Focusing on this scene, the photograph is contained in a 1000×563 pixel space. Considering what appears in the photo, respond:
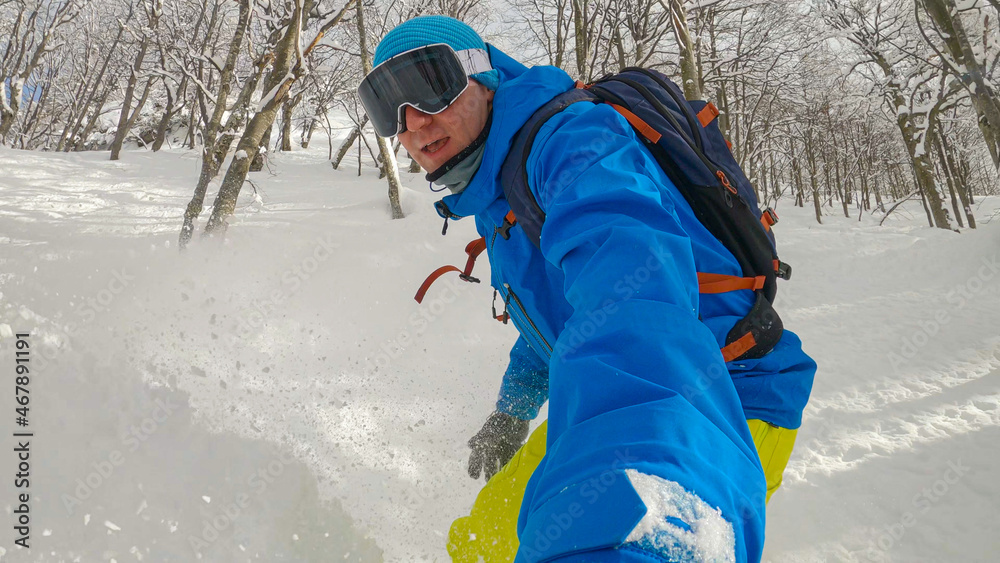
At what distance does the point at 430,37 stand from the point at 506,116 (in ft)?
1.89

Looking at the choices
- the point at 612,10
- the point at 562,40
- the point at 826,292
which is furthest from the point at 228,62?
the point at 826,292

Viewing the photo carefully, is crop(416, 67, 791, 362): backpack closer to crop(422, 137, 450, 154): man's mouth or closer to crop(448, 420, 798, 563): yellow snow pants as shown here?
crop(422, 137, 450, 154): man's mouth

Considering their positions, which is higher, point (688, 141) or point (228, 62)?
point (228, 62)

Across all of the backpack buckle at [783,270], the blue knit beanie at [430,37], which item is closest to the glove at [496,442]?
the backpack buckle at [783,270]

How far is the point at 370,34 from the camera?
55.4 feet

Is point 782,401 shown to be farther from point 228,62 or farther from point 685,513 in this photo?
point 228,62

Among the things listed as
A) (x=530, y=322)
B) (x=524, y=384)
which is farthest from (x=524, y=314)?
(x=524, y=384)

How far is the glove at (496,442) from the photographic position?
239cm

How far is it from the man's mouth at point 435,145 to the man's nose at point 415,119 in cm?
6

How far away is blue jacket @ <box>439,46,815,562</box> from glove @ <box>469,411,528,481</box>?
136 cm

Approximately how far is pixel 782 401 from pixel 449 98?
1219 mm

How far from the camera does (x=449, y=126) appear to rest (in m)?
1.55

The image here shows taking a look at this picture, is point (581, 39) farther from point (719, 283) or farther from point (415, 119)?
point (719, 283)

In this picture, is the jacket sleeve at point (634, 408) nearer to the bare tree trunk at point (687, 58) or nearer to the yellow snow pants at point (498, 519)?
the yellow snow pants at point (498, 519)
